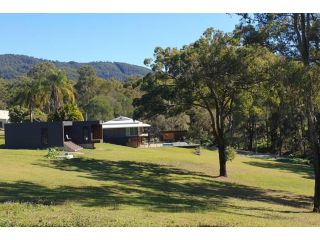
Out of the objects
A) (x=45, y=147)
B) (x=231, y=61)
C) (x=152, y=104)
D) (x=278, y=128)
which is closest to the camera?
(x=231, y=61)

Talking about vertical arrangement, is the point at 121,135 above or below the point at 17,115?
below

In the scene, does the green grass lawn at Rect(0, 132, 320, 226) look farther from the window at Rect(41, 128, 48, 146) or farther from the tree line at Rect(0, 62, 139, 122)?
the tree line at Rect(0, 62, 139, 122)

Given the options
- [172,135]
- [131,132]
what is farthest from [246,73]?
[172,135]

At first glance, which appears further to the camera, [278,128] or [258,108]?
[278,128]

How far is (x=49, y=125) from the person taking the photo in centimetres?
4438

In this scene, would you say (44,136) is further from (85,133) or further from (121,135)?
(121,135)

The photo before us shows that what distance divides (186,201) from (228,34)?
14718 mm

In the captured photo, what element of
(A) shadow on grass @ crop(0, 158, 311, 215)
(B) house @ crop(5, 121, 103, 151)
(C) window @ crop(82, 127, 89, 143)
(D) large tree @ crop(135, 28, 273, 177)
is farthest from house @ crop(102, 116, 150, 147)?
(D) large tree @ crop(135, 28, 273, 177)

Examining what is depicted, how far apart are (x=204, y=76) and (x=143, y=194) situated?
1086 centimetres

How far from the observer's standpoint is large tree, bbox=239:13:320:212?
20.6m

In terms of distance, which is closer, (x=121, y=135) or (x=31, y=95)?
(x=121, y=135)

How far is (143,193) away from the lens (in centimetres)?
2267

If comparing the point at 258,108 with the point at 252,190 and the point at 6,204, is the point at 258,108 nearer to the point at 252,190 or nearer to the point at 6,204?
the point at 252,190

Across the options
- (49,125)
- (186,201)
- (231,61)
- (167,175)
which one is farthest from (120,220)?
(49,125)
